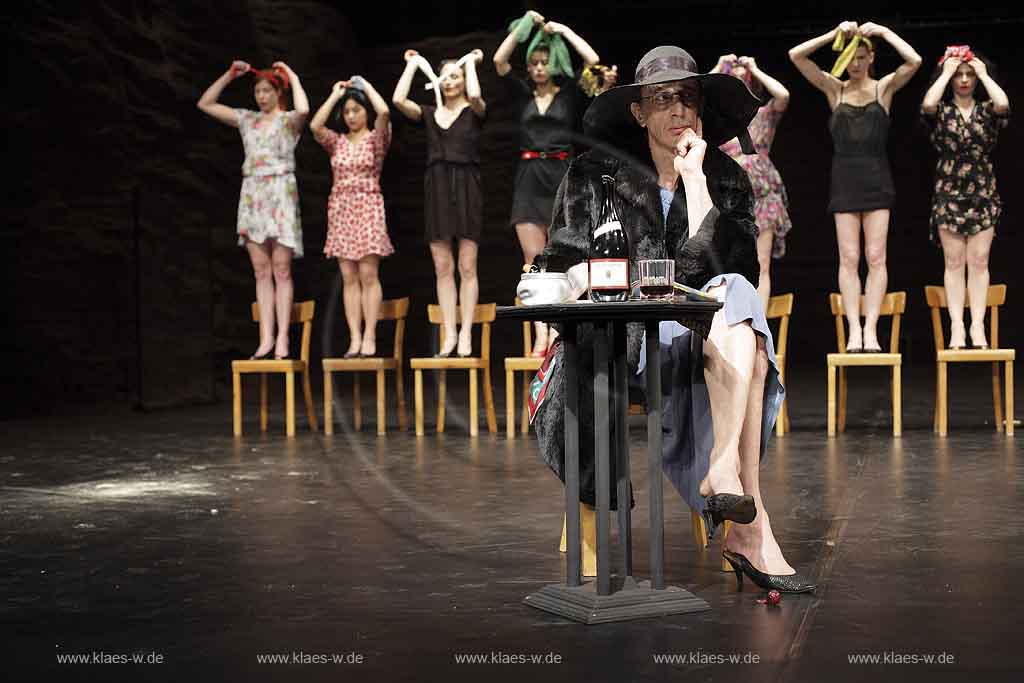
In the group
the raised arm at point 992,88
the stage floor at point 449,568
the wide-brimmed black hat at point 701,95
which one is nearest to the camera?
the stage floor at point 449,568

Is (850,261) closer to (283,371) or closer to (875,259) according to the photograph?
(875,259)

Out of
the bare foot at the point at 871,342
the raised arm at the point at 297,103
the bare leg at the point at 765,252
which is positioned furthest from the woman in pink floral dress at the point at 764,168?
the raised arm at the point at 297,103

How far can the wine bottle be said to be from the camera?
3039mm

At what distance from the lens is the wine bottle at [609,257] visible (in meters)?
3.04

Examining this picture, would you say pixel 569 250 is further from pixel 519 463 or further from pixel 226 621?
pixel 519 463

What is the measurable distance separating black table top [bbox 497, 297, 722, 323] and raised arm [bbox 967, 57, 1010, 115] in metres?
4.67

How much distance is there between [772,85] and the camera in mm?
7289

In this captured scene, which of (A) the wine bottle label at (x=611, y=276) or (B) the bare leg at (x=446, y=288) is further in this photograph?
(B) the bare leg at (x=446, y=288)

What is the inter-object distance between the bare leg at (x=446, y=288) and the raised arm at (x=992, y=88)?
3.09 meters

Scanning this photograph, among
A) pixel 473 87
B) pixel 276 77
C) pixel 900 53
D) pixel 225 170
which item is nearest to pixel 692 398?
pixel 900 53

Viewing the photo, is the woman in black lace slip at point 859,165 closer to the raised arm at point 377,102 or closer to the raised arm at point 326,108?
the raised arm at point 377,102

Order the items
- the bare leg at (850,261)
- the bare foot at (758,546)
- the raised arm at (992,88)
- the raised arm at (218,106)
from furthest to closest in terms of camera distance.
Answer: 1. the raised arm at (218,106)
2. the bare leg at (850,261)
3. the raised arm at (992,88)
4. the bare foot at (758,546)

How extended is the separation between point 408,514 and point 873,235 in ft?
12.5

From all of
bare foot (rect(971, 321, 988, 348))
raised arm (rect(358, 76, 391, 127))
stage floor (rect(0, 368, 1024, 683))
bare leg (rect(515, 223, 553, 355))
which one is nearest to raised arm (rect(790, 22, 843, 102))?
bare foot (rect(971, 321, 988, 348))
